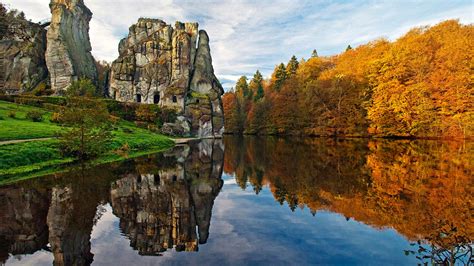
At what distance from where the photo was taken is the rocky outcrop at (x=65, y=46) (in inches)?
2591

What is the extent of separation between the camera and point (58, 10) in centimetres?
6631

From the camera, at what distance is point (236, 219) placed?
11000 millimetres

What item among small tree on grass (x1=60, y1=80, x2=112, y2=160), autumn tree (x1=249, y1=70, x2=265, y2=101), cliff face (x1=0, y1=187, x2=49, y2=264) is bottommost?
cliff face (x1=0, y1=187, x2=49, y2=264)

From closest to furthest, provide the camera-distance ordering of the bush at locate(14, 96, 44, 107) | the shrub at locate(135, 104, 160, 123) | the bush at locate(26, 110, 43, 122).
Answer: the bush at locate(26, 110, 43, 122) → the bush at locate(14, 96, 44, 107) → the shrub at locate(135, 104, 160, 123)

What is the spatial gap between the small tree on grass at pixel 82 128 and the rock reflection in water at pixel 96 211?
476 cm

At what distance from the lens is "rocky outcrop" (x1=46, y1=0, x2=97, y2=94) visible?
2591 inches

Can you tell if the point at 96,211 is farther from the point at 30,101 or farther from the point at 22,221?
the point at 30,101

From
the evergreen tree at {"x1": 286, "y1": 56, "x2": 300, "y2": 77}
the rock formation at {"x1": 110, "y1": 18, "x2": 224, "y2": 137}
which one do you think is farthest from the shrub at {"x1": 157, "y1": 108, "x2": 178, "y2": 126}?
the evergreen tree at {"x1": 286, "y1": 56, "x2": 300, "y2": 77}

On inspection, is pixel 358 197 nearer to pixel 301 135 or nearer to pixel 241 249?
pixel 241 249

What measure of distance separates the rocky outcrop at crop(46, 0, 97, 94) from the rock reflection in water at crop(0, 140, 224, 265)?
59.5 meters

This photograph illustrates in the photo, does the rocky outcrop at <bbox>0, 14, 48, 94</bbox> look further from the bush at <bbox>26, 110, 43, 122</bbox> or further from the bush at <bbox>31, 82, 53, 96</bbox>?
the bush at <bbox>26, 110, 43, 122</bbox>

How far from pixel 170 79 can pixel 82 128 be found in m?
52.8

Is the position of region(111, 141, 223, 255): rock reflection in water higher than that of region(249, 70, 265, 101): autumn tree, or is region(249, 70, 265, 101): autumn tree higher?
region(249, 70, 265, 101): autumn tree

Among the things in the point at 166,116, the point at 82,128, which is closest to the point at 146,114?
the point at 166,116
